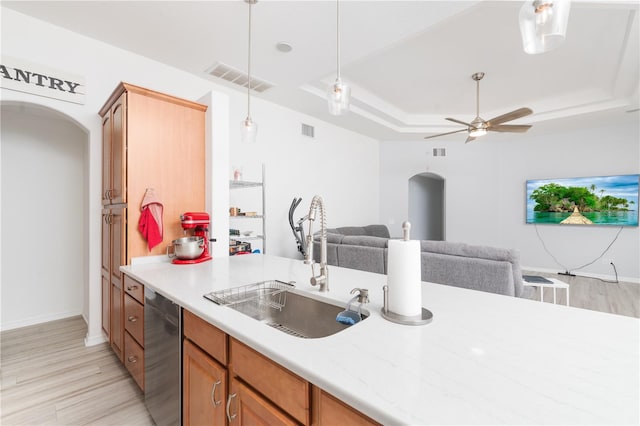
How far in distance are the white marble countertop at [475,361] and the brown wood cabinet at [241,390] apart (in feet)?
0.22

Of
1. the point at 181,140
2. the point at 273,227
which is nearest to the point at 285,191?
the point at 273,227

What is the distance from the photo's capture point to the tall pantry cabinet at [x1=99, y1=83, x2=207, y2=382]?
2.19m

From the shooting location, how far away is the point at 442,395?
63 cm

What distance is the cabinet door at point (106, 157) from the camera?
2.56 metres

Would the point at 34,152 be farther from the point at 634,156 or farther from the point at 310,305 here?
the point at 634,156

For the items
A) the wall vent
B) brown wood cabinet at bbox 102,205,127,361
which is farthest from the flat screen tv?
brown wood cabinet at bbox 102,205,127,361

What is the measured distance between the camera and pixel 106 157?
267cm

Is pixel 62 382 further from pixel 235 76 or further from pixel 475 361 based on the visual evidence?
pixel 235 76

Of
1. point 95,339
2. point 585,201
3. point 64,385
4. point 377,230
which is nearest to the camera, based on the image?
point 64,385

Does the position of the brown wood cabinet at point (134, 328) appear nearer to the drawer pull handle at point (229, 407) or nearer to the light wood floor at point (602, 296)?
the drawer pull handle at point (229, 407)

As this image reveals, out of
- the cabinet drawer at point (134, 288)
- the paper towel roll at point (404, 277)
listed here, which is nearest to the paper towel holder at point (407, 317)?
the paper towel roll at point (404, 277)

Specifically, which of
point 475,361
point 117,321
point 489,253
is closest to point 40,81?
point 117,321

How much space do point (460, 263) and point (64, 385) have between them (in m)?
3.48

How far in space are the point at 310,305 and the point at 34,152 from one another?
12.7 ft
